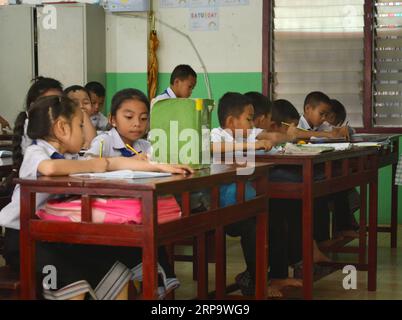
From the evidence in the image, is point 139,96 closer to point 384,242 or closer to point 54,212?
point 54,212

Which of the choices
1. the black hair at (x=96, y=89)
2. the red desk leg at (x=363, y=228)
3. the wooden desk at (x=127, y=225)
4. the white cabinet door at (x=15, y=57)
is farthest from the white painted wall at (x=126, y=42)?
the wooden desk at (x=127, y=225)

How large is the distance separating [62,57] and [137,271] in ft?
14.0

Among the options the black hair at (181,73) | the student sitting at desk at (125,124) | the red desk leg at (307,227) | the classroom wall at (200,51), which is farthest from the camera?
the classroom wall at (200,51)

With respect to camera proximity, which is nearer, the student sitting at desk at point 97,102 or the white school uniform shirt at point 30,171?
the white school uniform shirt at point 30,171

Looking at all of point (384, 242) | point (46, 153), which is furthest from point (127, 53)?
point (46, 153)

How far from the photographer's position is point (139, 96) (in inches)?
124

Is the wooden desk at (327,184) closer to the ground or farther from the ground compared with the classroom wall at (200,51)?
closer to the ground

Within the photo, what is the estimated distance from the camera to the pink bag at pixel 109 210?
2.11 meters

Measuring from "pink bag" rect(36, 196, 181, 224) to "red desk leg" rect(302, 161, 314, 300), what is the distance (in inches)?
46.2

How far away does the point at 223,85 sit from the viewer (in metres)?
6.48

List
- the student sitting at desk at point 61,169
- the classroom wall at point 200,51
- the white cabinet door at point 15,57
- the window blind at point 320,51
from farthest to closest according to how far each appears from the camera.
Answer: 1. the white cabinet door at point 15,57
2. the classroom wall at point 200,51
3. the window blind at point 320,51
4. the student sitting at desk at point 61,169

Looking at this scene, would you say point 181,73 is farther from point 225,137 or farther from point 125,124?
point 125,124

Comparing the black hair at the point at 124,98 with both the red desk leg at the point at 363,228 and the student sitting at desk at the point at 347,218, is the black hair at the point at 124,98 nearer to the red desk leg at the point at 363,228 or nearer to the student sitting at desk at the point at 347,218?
the red desk leg at the point at 363,228
